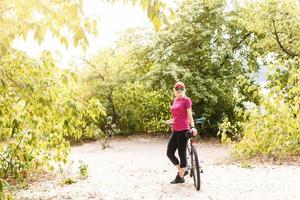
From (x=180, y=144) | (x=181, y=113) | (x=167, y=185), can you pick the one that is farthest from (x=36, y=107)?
(x=167, y=185)

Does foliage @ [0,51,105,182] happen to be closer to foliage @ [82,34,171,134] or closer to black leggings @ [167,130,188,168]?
black leggings @ [167,130,188,168]

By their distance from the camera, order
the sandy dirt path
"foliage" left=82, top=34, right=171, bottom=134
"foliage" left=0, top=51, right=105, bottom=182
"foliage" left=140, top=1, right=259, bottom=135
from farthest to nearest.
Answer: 1. "foliage" left=82, top=34, right=171, bottom=134
2. "foliage" left=140, top=1, right=259, bottom=135
3. the sandy dirt path
4. "foliage" left=0, top=51, right=105, bottom=182

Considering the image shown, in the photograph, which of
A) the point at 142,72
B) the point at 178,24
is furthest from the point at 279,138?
the point at 142,72

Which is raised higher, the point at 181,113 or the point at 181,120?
the point at 181,113

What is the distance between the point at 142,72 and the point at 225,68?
162 inches

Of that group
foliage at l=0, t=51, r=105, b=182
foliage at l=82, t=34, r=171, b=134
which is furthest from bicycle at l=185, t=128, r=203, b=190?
foliage at l=82, t=34, r=171, b=134

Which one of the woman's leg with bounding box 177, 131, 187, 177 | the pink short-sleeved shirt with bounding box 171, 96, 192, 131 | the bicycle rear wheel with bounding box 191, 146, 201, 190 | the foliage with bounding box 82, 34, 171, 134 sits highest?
the foliage with bounding box 82, 34, 171, 134

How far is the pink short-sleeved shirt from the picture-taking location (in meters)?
8.40

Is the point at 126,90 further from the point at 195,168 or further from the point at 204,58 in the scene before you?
the point at 195,168

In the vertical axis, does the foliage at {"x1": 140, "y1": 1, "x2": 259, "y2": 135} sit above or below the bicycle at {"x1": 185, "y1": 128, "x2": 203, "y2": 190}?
above

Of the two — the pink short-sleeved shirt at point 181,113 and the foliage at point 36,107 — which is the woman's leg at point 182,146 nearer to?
the pink short-sleeved shirt at point 181,113

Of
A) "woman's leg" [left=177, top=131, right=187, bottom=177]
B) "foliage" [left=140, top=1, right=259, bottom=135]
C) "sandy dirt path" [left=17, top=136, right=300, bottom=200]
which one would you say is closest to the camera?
"sandy dirt path" [left=17, top=136, right=300, bottom=200]

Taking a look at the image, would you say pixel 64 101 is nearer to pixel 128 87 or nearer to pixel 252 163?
pixel 252 163

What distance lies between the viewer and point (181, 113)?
332 inches
